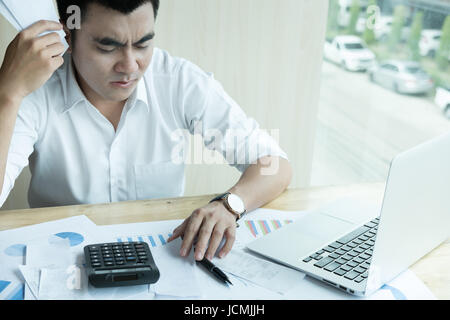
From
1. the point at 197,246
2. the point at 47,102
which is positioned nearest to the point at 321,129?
the point at 47,102

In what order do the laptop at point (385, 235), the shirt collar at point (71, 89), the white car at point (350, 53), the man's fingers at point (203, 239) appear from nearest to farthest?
the laptop at point (385, 235)
the man's fingers at point (203, 239)
the shirt collar at point (71, 89)
the white car at point (350, 53)

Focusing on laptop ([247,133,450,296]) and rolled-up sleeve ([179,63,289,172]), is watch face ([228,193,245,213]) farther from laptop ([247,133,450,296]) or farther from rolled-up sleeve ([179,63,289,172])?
rolled-up sleeve ([179,63,289,172])

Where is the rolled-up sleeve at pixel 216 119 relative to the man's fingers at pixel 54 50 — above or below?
below

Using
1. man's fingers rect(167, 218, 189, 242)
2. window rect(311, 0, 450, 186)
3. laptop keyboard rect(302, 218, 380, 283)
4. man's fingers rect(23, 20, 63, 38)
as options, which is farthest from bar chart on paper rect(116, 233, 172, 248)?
window rect(311, 0, 450, 186)

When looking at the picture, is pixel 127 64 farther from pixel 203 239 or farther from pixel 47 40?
pixel 203 239

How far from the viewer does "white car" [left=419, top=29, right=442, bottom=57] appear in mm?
2479

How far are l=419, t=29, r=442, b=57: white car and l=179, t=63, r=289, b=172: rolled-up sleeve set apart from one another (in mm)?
1472

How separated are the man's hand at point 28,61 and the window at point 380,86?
5.04 ft

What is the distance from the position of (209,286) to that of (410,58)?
6.82 feet

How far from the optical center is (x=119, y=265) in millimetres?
858

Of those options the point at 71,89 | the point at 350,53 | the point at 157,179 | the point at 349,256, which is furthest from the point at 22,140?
the point at 350,53

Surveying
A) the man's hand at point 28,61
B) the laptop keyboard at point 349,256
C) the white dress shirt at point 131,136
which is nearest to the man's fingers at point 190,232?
the laptop keyboard at point 349,256

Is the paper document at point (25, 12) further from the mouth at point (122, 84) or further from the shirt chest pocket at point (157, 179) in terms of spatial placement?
the shirt chest pocket at point (157, 179)

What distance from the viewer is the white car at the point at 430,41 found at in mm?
2479
